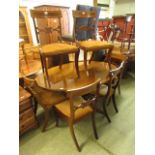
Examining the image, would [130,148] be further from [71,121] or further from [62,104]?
[62,104]

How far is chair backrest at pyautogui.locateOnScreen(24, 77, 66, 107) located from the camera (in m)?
1.68

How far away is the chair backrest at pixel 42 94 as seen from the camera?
1676 mm

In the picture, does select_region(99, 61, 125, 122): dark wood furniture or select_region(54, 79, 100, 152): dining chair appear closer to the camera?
select_region(54, 79, 100, 152): dining chair

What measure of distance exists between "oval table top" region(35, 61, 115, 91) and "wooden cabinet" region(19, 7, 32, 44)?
6.29 ft

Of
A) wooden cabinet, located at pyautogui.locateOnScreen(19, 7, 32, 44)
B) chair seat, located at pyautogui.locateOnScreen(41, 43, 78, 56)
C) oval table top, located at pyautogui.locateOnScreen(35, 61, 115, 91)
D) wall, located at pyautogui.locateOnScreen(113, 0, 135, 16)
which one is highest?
wall, located at pyautogui.locateOnScreen(113, 0, 135, 16)

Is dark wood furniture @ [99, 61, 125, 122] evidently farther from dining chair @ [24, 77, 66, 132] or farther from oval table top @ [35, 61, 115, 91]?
dining chair @ [24, 77, 66, 132]

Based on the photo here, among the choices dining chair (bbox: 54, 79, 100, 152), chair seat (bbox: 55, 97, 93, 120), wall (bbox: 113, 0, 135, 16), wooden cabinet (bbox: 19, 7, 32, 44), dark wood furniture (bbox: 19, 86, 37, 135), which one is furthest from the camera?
wall (bbox: 113, 0, 135, 16)

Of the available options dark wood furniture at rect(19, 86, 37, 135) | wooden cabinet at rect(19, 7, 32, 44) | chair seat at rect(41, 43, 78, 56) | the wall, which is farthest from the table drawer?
the wall

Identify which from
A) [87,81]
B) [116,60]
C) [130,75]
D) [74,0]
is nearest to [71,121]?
[87,81]
